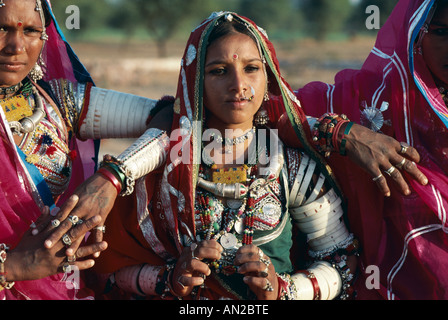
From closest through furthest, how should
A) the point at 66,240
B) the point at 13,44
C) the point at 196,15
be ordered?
the point at 66,240, the point at 13,44, the point at 196,15

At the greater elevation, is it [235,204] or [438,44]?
[438,44]

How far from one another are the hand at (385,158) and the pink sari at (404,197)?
12 cm

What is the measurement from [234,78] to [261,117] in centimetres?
34

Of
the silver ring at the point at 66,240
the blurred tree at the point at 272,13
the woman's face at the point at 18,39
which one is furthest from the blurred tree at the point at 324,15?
the silver ring at the point at 66,240

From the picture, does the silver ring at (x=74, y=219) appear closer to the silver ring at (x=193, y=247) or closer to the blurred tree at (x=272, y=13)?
the silver ring at (x=193, y=247)

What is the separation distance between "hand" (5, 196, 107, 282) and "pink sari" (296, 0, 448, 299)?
1.26m

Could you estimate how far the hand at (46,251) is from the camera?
246cm

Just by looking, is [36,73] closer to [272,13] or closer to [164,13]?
[164,13]

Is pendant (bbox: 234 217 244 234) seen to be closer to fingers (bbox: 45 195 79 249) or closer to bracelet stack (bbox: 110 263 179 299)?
bracelet stack (bbox: 110 263 179 299)

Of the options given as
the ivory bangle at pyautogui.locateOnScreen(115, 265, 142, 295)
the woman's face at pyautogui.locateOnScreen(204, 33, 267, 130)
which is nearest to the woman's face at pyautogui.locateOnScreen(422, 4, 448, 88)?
the woman's face at pyautogui.locateOnScreen(204, 33, 267, 130)

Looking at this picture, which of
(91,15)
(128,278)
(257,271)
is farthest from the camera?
(91,15)

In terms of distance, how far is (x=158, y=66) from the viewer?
2292cm

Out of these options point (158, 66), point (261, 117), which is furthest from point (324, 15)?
point (261, 117)

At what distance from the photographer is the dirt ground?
16.2 meters
